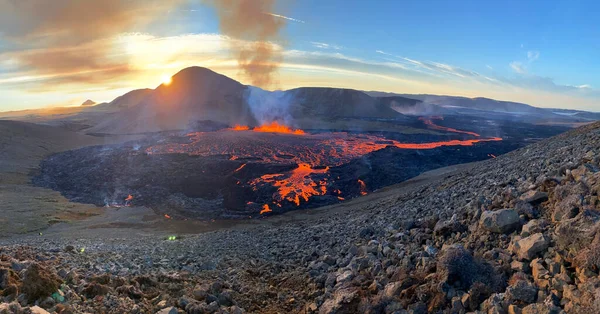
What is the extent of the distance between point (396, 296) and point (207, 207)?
67.4 feet

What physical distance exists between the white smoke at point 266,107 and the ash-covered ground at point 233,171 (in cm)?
2061

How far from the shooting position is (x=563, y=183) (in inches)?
286

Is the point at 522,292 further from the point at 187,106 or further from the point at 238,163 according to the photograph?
the point at 187,106

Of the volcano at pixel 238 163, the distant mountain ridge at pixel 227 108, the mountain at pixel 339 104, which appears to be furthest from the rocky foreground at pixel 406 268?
the mountain at pixel 339 104

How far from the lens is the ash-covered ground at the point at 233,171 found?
26453 millimetres

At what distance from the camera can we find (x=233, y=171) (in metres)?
32.2

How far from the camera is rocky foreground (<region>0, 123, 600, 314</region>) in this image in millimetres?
5121

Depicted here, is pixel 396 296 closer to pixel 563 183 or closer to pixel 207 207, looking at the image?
pixel 563 183

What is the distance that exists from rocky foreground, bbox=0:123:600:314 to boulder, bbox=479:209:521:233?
2 centimetres

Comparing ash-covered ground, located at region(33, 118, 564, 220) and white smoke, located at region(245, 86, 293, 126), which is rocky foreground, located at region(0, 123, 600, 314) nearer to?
ash-covered ground, located at region(33, 118, 564, 220)

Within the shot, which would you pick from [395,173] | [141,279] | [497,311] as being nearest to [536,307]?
[497,311]

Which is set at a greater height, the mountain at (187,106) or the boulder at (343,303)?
the mountain at (187,106)

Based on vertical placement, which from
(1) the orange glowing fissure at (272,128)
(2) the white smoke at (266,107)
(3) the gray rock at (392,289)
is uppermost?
(2) the white smoke at (266,107)

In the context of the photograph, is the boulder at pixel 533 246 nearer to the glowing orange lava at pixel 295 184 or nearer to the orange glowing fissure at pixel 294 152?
the orange glowing fissure at pixel 294 152
